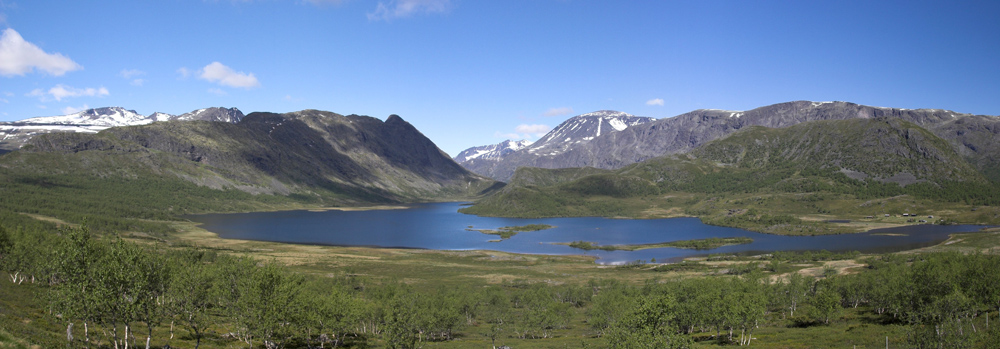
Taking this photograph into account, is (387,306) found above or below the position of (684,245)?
above

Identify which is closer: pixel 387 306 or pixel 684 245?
pixel 387 306

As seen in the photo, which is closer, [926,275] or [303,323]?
[303,323]

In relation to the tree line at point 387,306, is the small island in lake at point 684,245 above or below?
below

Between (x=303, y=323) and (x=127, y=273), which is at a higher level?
(x=127, y=273)

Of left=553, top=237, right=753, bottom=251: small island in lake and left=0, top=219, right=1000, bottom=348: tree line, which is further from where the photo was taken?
left=553, top=237, right=753, bottom=251: small island in lake

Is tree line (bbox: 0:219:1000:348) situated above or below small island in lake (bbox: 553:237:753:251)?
above

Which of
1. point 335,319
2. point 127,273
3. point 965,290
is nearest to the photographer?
point 127,273

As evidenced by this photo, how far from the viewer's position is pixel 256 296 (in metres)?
38.5

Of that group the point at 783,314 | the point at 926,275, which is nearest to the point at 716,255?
the point at 783,314

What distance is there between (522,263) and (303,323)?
361ft

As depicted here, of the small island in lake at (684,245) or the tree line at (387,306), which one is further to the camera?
the small island in lake at (684,245)

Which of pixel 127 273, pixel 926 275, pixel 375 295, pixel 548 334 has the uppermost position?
pixel 127 273

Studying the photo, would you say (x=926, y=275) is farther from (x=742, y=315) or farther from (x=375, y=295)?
(x=375, y=295)

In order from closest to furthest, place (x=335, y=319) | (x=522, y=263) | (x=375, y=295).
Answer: (x=335, y=319)
(x=375, y=295)
(x=522, y=263)
